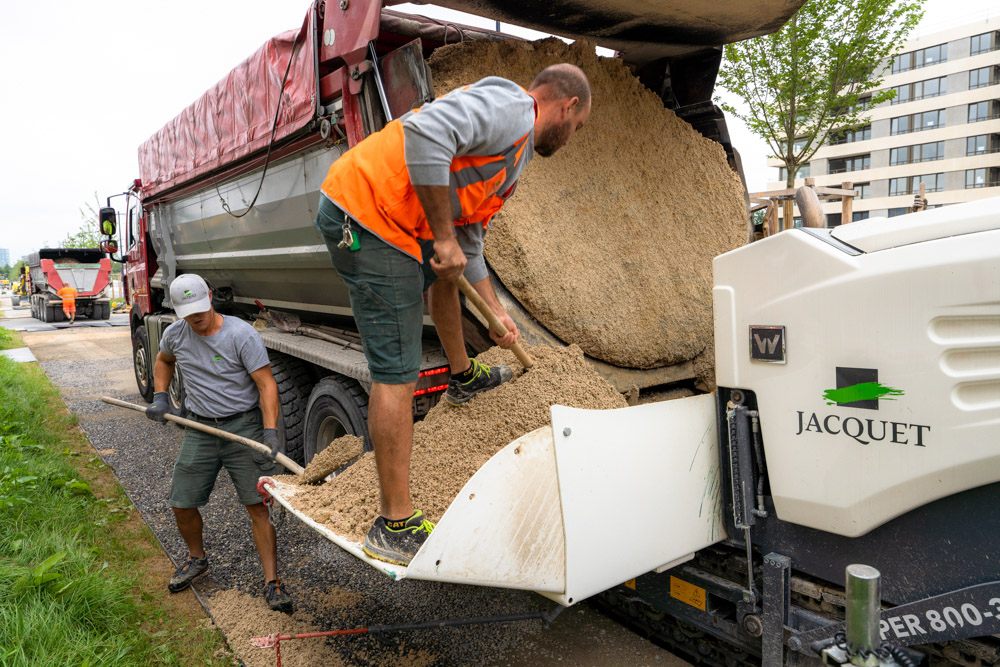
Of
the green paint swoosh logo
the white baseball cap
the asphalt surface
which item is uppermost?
the white baseball cap

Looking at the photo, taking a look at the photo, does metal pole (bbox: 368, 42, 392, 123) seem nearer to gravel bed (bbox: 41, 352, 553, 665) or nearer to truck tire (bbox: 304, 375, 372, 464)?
truck tire (bbox: 304, 375, 372, 464)

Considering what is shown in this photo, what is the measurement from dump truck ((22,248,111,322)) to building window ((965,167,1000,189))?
123ft

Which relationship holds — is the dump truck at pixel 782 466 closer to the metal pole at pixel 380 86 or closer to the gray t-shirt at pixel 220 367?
the metal pole at pixel 380 86

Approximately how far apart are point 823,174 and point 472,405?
41388 mm

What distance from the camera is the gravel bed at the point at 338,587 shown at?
2.90m

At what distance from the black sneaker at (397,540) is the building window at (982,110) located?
39.4 metres

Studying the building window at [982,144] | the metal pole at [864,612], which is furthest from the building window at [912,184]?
the metal pole at [864,612]

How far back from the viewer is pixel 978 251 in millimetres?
1577

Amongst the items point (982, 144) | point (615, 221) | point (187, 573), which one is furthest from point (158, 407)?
point (982, 144)

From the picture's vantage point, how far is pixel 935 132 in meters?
33.8

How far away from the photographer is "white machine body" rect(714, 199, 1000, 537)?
160 centimetres

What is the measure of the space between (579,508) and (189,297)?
2.30m

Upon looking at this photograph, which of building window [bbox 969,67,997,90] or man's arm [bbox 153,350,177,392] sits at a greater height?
building window [bbox 969,67,997,90]

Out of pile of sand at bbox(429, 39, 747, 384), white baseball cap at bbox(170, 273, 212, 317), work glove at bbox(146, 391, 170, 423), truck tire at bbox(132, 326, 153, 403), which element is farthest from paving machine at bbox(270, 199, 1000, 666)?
truck tire at bbox(132, 326, 153, 403)
